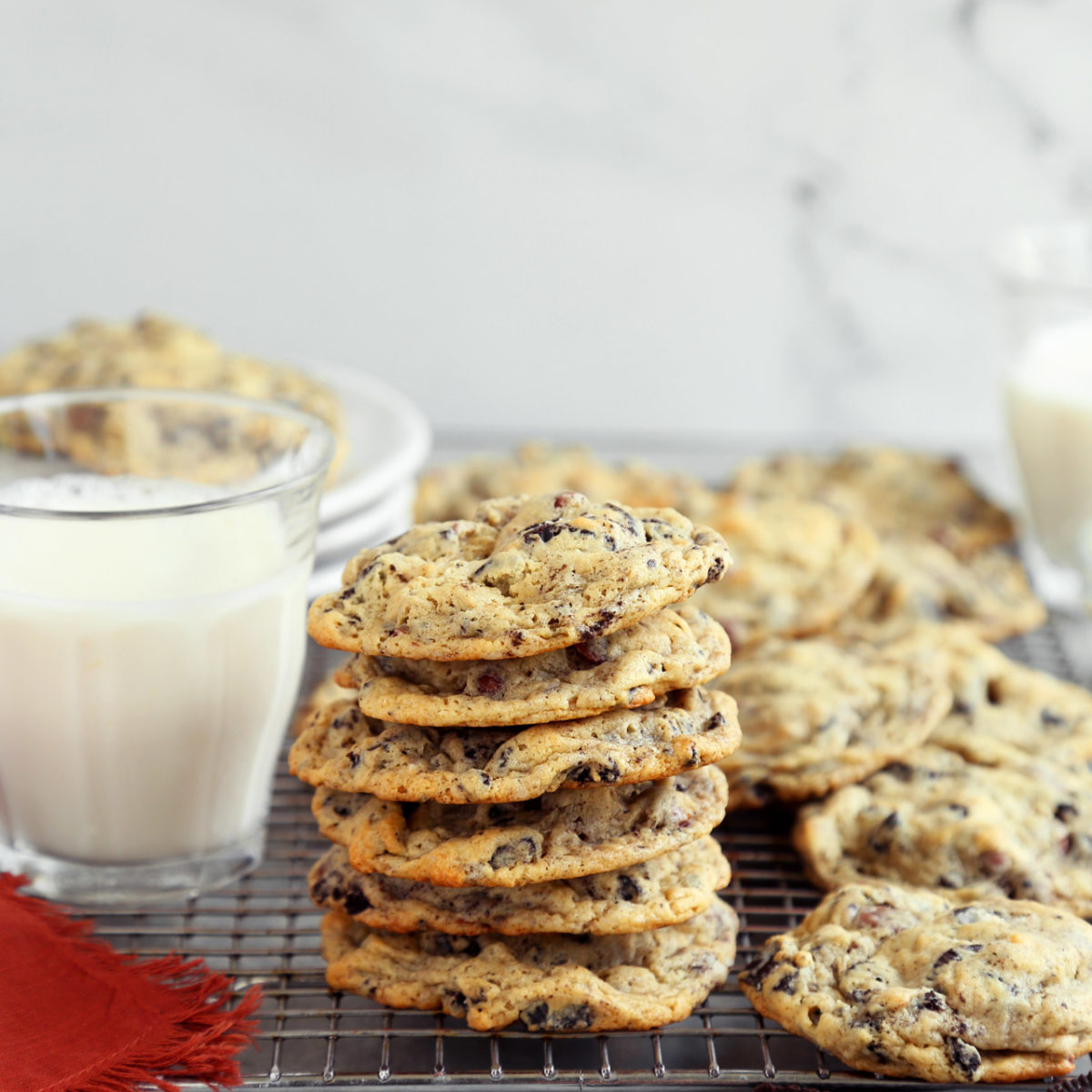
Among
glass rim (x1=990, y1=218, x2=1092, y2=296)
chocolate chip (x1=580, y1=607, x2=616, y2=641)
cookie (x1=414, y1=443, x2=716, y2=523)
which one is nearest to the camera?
chocolate chip (x1=580, y1=607, x2=616, y2=641)

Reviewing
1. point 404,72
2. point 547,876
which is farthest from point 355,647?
point 404,72

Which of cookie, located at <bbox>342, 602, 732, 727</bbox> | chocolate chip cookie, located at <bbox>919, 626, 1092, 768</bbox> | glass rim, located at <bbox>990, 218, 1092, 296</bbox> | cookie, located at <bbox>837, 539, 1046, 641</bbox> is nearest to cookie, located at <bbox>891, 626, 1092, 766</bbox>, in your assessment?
chocolate chip cookie, located at <bbox>919, 626, 1092, 768</bbox>

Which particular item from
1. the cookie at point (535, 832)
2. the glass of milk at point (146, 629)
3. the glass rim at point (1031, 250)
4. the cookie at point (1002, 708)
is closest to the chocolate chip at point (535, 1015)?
the cookie at point (535, 832)

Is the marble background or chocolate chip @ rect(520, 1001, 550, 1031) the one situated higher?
the marble background

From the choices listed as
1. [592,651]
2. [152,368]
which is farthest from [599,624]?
[152,368]

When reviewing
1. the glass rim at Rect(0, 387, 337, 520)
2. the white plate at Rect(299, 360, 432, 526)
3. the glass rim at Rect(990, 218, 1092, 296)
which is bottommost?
the white plate at Rect(299, 360, 432, 526)

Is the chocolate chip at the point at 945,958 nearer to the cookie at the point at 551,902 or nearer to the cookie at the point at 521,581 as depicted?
the cookie at the point at 551,902

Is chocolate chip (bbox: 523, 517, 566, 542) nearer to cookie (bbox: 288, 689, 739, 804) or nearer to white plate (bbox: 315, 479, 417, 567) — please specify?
cookie (bbox: 288, 689, 739, 804)

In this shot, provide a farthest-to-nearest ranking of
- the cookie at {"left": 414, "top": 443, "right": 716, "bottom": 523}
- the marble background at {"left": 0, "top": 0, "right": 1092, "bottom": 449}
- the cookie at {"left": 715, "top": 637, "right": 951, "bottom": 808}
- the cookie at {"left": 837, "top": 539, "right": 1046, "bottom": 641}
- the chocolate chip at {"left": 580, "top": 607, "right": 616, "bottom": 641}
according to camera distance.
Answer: the marble background at {"left": 0, "top": 0, "right": 1092, "bottom": 449} < the cookie at {"left": 414, "top": 443, "right": 716, "bottom": 523} < the cookie at {"left": 837, "top": 539, "right": 1046, "bottom": 641} < the cookie at {"left": 715, "top": 637, "right": 951, "bottom": 808} < the chocolate chip at {"left": 580, "top": 607, "right": 616, "bottom": 641}

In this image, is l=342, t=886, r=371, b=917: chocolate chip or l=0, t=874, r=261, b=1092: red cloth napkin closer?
l=0, t=874, r=261, b=1092: red cloth napkin
